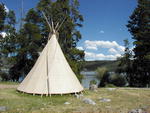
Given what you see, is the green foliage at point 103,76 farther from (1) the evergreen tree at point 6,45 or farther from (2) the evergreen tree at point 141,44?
(1) the evergreen tree at point 6,45

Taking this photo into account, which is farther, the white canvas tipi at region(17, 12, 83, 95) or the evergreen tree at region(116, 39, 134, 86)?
the evergreen tree at region(116, 39, 134, 86)

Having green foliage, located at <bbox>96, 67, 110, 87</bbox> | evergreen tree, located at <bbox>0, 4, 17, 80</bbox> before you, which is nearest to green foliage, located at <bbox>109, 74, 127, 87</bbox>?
green foliage, located at <bbox>96, 67, 110, 87</bbox>

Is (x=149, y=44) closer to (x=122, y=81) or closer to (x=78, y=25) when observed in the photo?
(x=122, y=81)

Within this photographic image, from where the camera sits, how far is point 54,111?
8.14 meters

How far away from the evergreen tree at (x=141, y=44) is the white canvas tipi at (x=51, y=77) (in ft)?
54.3

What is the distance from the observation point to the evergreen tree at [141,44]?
2666 cm

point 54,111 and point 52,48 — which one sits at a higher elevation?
point 52,48

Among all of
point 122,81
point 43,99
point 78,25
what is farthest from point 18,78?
point 43,99

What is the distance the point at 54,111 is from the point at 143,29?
23.2 metres

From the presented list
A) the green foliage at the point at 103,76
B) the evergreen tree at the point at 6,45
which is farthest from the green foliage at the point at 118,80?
the evergreen tree at the point at 6,45

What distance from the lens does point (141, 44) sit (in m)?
26.5

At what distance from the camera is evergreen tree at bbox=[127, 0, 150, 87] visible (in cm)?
2666

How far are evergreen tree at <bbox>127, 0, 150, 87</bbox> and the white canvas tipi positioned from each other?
1654 centimetres

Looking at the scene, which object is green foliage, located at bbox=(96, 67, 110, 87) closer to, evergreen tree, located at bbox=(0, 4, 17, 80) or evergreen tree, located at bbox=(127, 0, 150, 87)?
evergreen tree, located at bbox=(127, 0, 150, 87)
